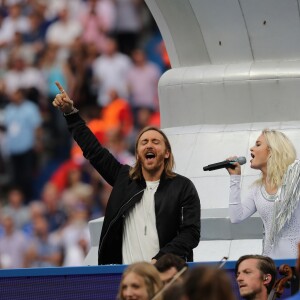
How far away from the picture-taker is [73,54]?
2198 centimetres

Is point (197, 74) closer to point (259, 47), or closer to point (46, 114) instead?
point (259, 47)

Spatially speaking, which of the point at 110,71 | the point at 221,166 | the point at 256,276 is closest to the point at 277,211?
the point at 221,166

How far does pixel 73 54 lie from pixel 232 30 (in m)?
8.82

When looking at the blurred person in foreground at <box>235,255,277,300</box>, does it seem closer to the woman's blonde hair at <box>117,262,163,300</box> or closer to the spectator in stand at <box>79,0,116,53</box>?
the woman's blonde hair at <box>117,262,163,300</box>

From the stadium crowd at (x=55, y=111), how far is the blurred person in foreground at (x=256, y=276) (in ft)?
35.5

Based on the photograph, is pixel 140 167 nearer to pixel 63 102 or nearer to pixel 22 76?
pixel 63 102

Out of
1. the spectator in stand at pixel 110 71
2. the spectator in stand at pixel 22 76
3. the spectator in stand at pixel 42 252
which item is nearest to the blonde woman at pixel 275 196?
the spectator in stand at pixel 42 252

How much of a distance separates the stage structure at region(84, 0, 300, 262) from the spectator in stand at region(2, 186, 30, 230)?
6.95 meters

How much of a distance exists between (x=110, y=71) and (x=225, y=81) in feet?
26.6

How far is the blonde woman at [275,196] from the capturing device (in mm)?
9570

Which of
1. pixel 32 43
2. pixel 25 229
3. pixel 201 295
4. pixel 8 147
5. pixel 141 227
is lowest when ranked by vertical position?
pixel 201 295

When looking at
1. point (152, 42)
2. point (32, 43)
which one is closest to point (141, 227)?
point (152, 42)

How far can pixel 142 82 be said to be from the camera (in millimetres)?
20906

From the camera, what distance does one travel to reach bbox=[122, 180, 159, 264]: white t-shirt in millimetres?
9219
